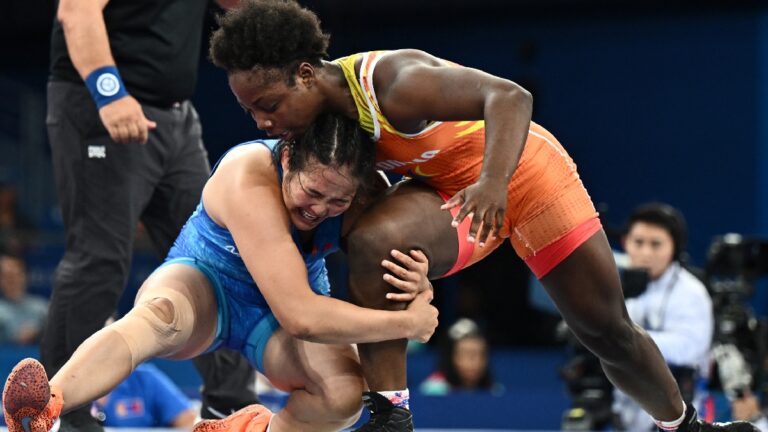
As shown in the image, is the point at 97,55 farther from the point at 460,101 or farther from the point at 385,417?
the point at 385,417

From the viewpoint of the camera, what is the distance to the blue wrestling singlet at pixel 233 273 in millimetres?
2783

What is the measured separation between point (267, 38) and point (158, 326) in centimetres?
70

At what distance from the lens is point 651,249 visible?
4.86 m

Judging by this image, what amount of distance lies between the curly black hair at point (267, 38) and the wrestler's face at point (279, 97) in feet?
0.07

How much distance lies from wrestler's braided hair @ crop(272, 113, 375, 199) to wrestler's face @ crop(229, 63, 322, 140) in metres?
0.03

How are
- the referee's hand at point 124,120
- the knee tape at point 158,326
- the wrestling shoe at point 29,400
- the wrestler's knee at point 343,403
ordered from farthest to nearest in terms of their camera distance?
1. the referee's hand at point 124,120
2. the wrestler's knee at point 343,403
3. the knee tape at point 158,326
4. the wrestling shoe at point 29,400

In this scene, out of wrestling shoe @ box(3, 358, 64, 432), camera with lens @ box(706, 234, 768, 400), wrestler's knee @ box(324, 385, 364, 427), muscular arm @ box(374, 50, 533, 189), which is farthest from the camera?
camera with lens @ box(706, 234, 768, 400)

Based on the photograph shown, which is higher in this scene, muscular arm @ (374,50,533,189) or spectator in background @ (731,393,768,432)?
muscular arm @ (374,50,533,189)

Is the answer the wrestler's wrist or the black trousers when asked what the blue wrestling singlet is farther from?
the wrestler's wrist

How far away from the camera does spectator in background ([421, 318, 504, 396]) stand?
254 inches

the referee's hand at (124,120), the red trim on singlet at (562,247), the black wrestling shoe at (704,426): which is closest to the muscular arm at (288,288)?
the red trim on singlet at (562,247)

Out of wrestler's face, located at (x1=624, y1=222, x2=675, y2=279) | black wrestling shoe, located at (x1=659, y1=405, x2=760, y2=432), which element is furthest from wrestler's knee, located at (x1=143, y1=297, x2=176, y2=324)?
wrestler's face, located at (x1=624, y1=222, x2=675, y2=279)

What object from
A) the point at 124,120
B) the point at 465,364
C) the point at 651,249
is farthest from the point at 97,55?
the point at 465,364

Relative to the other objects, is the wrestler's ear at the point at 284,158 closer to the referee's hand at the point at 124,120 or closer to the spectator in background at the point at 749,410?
the referee's hand at the point at 124,120
